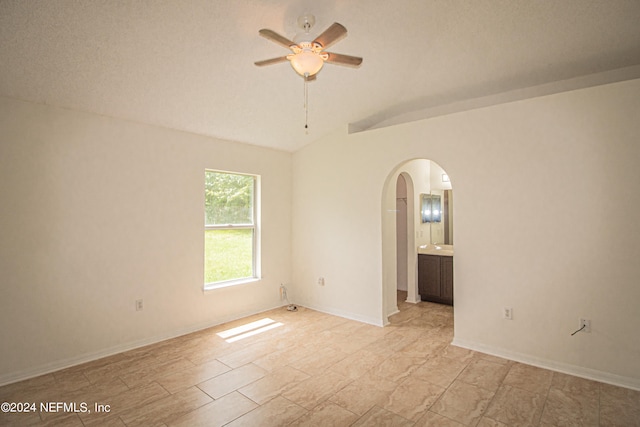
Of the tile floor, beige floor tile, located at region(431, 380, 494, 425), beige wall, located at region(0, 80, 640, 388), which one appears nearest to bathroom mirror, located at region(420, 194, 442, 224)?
beige wall, located at region(0, 80, 640, 388)

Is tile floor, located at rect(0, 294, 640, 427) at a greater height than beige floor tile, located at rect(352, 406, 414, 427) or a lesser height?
greater

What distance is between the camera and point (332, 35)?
2072mm

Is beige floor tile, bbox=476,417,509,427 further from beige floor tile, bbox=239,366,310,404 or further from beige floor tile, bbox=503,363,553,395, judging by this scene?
beige floor tile, bbox=239,366,310,404

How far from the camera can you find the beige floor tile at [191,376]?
9.12 ft

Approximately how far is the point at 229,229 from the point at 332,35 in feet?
10.5

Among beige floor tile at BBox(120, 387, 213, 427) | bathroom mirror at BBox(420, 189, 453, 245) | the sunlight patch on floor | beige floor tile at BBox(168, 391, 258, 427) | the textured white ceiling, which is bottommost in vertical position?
beige floor tile at BBox(168, 391, 258, 427)

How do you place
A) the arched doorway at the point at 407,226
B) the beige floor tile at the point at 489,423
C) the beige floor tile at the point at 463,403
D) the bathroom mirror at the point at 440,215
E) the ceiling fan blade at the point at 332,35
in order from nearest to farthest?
1. the ceiling fan blade at the point at 332,35
2. the beige floor tile at the point at 489,423
3. the beige floor tile at the point at 463,403
4. the arched doorway at the point at 407,226
5. the bathroom mirror at the point at 440,215

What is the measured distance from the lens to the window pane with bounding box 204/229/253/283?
4.41 metres

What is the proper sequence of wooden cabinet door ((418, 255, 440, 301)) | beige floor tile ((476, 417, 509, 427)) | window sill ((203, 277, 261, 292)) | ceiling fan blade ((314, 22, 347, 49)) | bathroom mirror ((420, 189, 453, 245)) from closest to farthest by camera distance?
ceiling fan blade ((314, 22, 347, 49)) < beige floor tile ((476, 417, 509, 427)) < window sill ((203, 277, 261, 292)) < wooden cabinet door ((418, 255, 440, 301)) < bathroom mirror ((420, 189, 453, 245))

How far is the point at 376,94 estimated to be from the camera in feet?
12.8

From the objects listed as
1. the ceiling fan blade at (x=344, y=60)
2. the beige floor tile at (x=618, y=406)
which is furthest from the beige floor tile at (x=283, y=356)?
the ceiling fan blade at (x=344, y=60)

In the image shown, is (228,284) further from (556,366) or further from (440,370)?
(556,366)

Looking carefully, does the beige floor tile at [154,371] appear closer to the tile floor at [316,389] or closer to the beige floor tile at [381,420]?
the tile floor at [316,389]

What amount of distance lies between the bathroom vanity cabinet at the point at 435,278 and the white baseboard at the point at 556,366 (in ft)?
5.12
